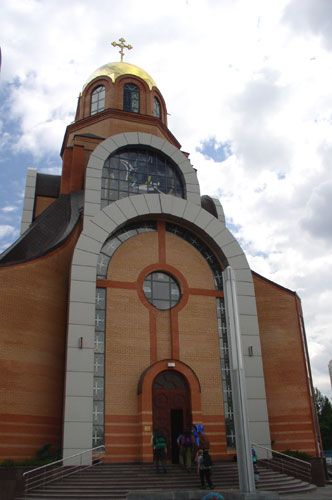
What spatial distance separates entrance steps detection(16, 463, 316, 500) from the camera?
13789mm

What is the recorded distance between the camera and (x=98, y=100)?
1200 inches

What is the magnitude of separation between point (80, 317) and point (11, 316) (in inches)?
100

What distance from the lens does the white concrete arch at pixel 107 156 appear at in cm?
2147

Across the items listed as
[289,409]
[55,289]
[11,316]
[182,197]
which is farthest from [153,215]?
[289,409]

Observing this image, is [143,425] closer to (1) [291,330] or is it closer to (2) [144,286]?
(2) [144,286]

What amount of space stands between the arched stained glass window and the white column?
32.2ft

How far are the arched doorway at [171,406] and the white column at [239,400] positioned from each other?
18.4 ft

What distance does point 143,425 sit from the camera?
17.5 metres

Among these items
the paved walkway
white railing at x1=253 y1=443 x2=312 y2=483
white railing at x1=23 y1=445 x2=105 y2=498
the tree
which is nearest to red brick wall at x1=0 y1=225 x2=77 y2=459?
white railing at x1=23 y1=445 x2=105 y2=498

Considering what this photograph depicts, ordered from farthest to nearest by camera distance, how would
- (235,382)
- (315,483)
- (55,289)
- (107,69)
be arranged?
(107,69), (55,289), (315,483), (235,382)

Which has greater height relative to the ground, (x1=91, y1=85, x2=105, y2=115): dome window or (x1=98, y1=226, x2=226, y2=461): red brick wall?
(x1=91, y1=85, x2=105, y2=115): dome window

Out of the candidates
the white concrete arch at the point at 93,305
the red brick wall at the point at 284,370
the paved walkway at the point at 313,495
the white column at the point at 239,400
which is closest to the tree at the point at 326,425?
the red brick wall at the point at 284,370

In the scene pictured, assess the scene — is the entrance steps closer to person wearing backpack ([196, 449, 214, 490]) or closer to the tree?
person wearing backpack ([196, 449, 214, 490])

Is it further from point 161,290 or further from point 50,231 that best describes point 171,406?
point 50,231
